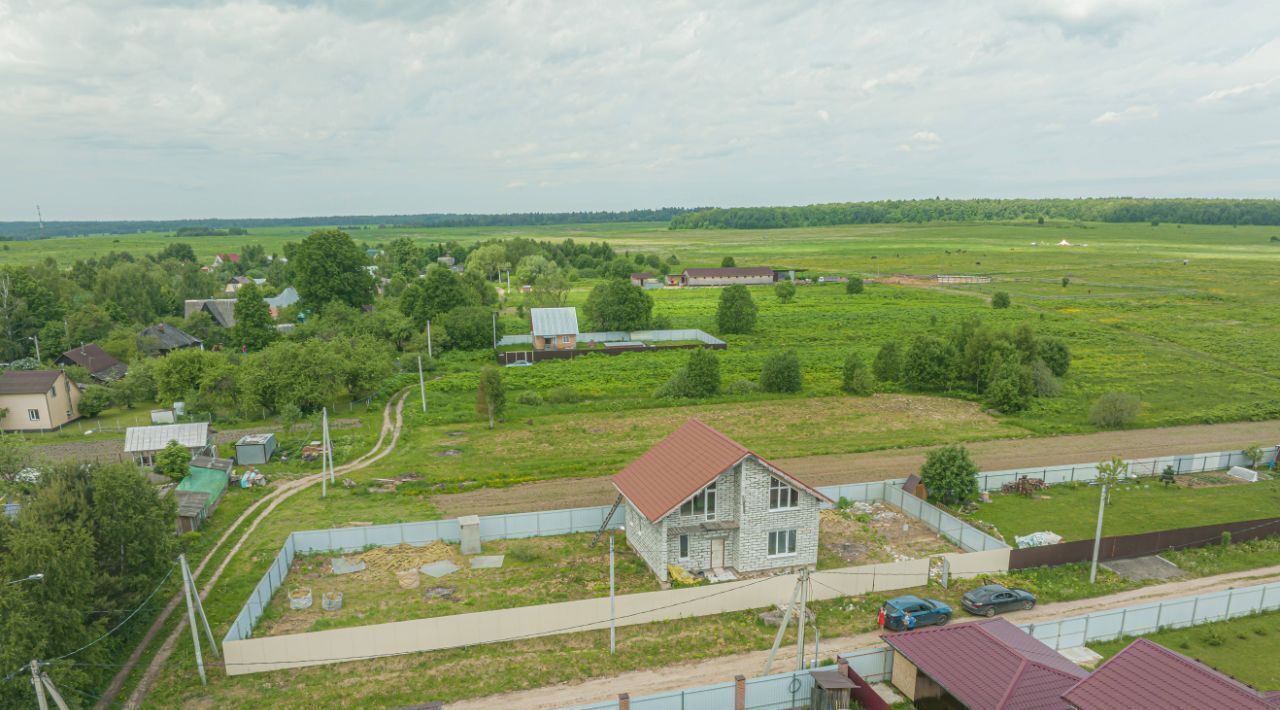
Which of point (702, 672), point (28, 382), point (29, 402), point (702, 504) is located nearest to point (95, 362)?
point (28, 382)

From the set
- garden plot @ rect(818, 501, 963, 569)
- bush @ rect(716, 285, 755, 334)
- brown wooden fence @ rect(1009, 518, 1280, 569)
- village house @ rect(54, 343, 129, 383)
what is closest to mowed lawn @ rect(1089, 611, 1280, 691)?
brown wooden fence @ rect(1009, 518, 1280, 569)

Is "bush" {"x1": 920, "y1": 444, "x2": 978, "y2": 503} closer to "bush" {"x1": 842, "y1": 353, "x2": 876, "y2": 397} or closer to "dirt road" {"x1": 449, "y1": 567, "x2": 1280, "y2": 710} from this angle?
"dirt road" {"x1": 449, "y1": 567, "x2": 1280, "y2": 710}

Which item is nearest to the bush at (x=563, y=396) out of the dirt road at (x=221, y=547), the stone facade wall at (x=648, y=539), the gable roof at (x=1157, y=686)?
the dirt road at (x=221, y=547)

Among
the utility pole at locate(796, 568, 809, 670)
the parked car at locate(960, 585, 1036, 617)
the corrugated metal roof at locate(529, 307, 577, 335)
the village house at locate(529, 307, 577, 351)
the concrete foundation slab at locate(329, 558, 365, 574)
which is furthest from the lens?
the corrugated metal roof at locate(529, 307, 577, 335)

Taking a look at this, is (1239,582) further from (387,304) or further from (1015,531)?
(387,304)

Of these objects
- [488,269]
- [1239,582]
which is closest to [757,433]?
[1239,582]
